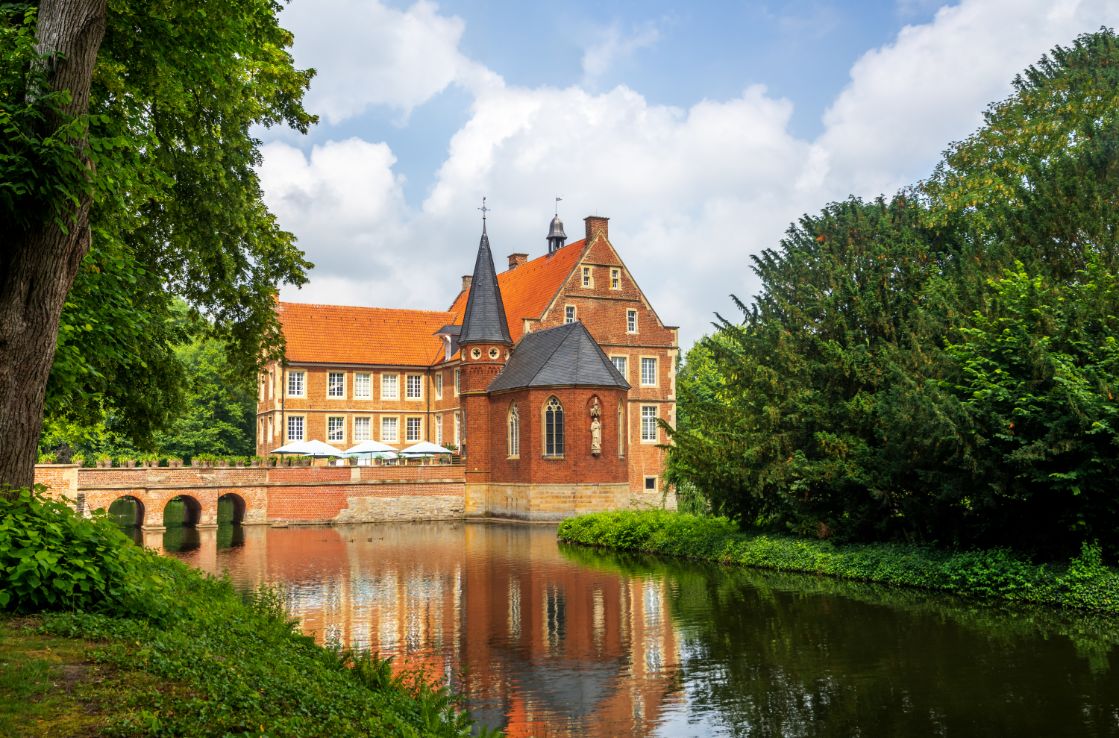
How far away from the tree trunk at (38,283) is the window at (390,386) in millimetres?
44442

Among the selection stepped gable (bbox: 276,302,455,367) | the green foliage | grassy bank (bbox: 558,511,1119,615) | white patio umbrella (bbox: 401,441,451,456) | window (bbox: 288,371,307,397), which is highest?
stepped gable (bbox: 276,302,455,367)

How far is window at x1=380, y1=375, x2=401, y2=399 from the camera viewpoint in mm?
52719

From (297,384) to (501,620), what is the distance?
1392 inches

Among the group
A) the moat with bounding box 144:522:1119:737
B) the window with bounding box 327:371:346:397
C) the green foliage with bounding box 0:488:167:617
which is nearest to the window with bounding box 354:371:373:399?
the window with bounding box 327:371:346:397

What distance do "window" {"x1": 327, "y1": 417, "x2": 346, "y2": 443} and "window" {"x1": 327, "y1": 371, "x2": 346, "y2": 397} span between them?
4.38ft

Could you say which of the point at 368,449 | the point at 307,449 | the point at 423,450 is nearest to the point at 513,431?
the point at 423,450

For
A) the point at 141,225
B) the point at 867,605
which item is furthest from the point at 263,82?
the point at 867,605

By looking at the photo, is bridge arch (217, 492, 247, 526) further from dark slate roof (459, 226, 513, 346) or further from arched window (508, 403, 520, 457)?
dark slate roof (459, 226, 513, 346)

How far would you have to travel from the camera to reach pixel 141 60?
1126 centimetres

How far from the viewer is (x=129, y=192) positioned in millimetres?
13414

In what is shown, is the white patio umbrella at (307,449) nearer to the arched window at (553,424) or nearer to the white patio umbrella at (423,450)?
the white patio umbrella at (423,450)

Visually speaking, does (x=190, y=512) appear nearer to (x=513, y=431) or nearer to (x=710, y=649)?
(x=513, y=431)

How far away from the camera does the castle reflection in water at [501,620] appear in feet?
38.3

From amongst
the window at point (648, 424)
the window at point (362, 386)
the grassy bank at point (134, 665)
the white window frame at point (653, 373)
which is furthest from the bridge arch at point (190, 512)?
the grassy bank at point (134, 665)
